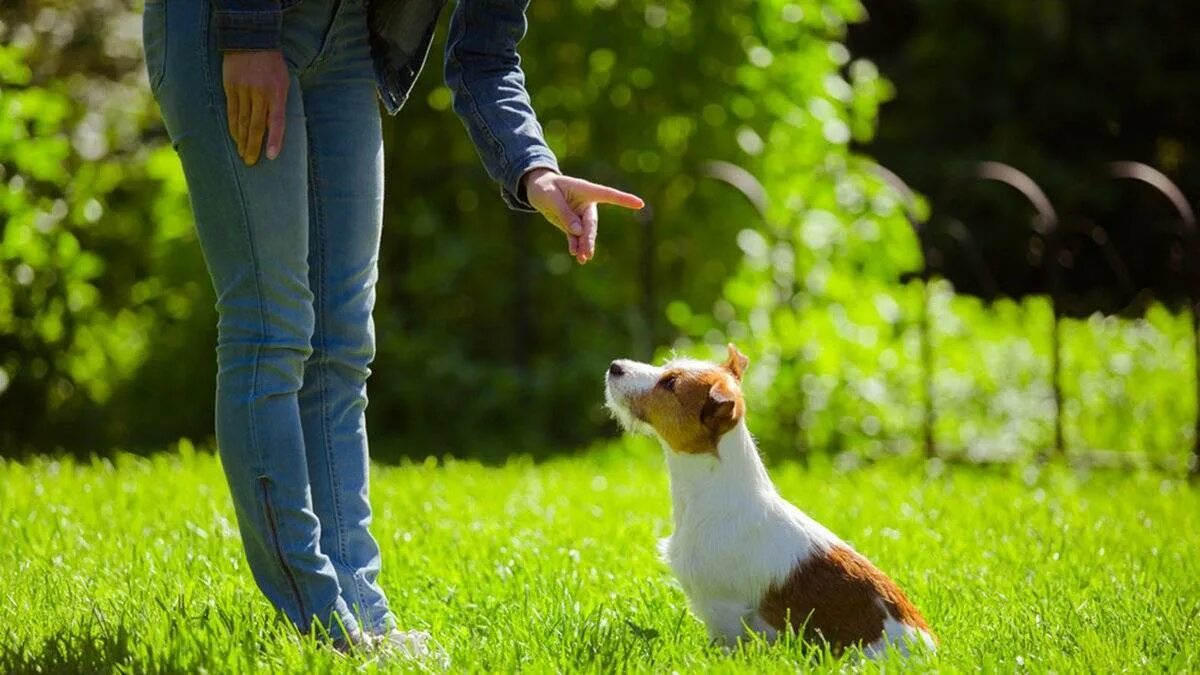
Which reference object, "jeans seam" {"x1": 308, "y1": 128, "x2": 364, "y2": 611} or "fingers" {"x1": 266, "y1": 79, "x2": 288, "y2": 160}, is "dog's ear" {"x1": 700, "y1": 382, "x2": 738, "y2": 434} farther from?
"fingers" {"x1": 266, "y1": 79, "x2": 288, "y2": 160}

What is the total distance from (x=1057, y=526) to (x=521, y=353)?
10.6 feet

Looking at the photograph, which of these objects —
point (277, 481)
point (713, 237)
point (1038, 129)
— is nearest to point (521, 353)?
point (713, 237)

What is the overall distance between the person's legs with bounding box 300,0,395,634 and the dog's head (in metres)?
0.57

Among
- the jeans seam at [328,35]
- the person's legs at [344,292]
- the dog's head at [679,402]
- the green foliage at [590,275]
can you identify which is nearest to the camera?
the jeans seam at [328,35]

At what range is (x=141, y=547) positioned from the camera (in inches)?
151

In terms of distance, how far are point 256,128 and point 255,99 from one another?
55mm

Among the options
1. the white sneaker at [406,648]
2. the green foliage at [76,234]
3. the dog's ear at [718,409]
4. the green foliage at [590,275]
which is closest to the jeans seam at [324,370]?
the white sneaker at [406,648]

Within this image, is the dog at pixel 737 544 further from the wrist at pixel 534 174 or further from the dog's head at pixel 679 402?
the wrist at pixel 534 174

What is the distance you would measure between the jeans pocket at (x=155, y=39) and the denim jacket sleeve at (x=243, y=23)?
0.14 metres

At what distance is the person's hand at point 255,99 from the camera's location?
99.5 inches

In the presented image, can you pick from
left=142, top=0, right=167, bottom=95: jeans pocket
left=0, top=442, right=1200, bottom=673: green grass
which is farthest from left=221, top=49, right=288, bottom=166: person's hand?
left=0, top=442, right=1200, bottom=673: green grass

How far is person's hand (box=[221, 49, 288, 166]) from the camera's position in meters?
2.53

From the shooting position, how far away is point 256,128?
2.57 metres

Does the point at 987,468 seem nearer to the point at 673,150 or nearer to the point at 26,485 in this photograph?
the point at 673,150
